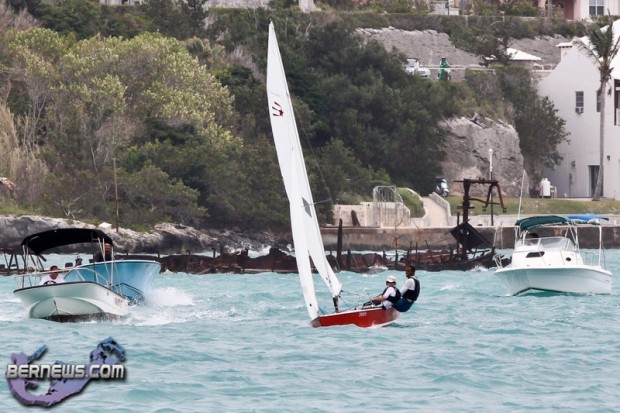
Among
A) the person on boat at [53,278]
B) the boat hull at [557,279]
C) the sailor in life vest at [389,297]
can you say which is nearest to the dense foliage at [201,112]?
the boat hull at [557,279]

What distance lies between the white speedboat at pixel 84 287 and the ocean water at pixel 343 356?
0.43m

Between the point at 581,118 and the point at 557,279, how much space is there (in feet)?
168

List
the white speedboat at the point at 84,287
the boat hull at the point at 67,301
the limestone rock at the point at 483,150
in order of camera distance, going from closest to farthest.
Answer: the boat hull at the point at 67,301 < the white speedboat at the point at 84,287 < the limestone rock at the point at 483,150

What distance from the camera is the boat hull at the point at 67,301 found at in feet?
135

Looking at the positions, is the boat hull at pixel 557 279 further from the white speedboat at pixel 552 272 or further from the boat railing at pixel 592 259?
the boat railing at pixel 592 259

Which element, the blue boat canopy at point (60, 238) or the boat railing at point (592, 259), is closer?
the blue boat canopy at point (60, 238)

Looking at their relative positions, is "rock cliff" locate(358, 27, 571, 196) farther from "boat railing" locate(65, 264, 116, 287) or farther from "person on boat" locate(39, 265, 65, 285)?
"person on boat" locate(39, 265, 65, 285)

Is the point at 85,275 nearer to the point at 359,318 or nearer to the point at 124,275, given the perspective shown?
the point at 124,275

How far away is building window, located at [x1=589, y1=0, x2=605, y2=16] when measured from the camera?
118125mm

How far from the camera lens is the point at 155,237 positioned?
76.1m

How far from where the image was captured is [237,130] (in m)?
89.1

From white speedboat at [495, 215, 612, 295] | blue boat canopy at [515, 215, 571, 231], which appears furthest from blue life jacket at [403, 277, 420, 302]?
blue boat canopy at [515, 215, 571, 231]

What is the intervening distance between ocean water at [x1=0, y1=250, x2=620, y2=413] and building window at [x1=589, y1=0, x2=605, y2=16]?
228 ft

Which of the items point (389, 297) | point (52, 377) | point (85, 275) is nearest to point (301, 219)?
point (389, 297)
